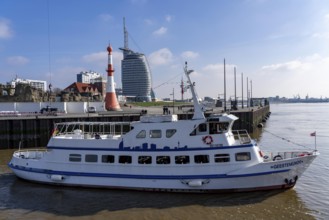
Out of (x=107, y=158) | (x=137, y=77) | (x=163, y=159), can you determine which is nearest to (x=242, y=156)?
(x=163, y=159)

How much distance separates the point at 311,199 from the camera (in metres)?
15.2

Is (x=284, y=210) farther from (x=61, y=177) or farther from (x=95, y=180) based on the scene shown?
(x=61, y=177)

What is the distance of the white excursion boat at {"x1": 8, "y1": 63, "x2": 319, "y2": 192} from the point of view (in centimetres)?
1558

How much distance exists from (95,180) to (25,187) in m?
4.67

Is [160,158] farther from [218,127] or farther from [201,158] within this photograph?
[218,127]

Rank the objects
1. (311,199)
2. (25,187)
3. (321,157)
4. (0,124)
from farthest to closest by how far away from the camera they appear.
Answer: (0,124) → (321,157) → (25,187) → (311,199)

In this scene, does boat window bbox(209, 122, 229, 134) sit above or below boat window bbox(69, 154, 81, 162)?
above

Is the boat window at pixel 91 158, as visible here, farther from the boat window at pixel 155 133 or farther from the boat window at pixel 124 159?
the boat window at pixel 155 133

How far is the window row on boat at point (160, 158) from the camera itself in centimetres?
1580

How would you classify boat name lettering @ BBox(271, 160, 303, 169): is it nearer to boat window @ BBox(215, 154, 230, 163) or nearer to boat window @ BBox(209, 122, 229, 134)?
boat window @ BBox(215, 154, 230, 163)

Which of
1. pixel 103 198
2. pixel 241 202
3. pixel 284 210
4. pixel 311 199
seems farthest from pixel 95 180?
pixel 311 199

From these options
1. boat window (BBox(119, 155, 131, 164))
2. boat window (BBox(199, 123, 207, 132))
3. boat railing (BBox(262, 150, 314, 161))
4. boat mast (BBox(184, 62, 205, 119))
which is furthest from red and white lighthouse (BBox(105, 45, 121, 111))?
boat railing (BBox(262, 150, 314, 161))

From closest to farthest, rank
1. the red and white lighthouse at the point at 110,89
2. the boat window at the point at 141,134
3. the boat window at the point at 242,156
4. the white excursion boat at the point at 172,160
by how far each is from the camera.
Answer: the white excursion boat at the point at 172,160 < the boat window at the point at 242,156 < the boat window at the point at 141,134 < the red and white lighthouse at the point at 110,89

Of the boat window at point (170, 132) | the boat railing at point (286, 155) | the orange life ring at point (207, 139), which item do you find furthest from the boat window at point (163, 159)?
the boat railing at point (286, 155)
